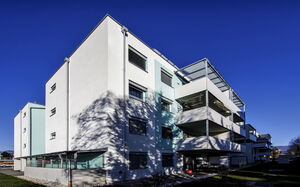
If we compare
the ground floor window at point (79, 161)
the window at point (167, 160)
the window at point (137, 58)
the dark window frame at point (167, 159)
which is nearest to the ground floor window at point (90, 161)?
the ground floor window at point (79, 161)

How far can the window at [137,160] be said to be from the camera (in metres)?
14.1

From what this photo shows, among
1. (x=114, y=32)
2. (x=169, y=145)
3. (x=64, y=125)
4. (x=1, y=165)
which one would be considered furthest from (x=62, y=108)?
(x=1, y=165)

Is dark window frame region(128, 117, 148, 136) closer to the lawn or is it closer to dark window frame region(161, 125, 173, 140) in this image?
dark window frame region(161, 125, 173, 140)

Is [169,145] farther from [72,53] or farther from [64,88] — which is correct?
[72,53]

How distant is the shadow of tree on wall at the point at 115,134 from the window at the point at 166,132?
1921mm

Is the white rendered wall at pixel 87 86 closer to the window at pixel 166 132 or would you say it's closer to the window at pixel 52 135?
the window at pixel 52 135

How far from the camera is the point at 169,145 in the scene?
1861 centimetres

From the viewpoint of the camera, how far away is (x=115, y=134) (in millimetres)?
13172

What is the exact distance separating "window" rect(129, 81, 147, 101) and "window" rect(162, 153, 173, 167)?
19.7 feet

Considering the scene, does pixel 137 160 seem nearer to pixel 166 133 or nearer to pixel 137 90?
pixel 166 133

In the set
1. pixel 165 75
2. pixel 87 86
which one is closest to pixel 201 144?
pixel 165 75

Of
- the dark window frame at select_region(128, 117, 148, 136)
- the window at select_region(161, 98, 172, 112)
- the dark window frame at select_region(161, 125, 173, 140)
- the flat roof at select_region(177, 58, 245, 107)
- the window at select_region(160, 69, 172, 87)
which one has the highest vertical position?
the flat roof at select_region(177, 58, 245, 107)

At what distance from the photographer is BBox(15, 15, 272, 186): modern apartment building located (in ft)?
43.4

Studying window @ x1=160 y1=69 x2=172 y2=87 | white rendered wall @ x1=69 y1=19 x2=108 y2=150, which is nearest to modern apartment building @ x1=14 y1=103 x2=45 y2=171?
white rendered wall @ x1=69 y1=19 x2=108 y2=150
